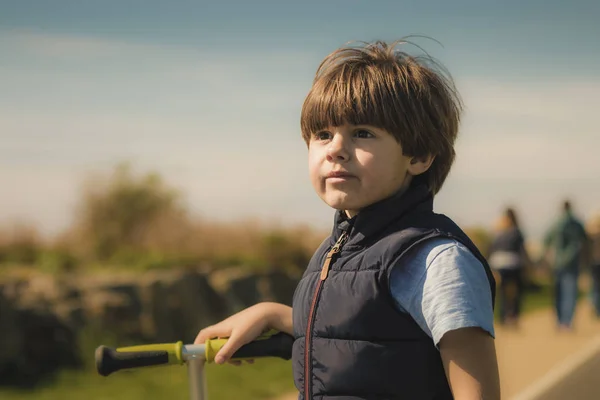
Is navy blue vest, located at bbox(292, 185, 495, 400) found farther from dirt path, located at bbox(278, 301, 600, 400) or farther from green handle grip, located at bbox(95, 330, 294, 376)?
dirt path, located at bbox(278, 301, 600, 400)

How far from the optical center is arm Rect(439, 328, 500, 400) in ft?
5.57

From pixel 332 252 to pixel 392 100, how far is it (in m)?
0.37

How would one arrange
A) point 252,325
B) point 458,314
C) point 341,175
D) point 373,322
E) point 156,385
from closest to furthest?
point 458,314 → point 373,322 → point 341,175 → point 252,325 → point 156,385

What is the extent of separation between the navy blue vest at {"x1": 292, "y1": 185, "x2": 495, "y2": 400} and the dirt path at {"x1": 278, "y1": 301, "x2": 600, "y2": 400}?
4.61 m

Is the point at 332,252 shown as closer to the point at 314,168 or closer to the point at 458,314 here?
the point at 314,168

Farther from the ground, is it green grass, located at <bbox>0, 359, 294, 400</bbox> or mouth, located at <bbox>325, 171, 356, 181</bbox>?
mouth, located at <bbox>325, 171, 356, 181</bbox>

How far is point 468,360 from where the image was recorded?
5.58 ft

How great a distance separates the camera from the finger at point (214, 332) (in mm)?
2176

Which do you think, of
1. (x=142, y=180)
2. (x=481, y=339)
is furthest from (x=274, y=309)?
(x=142, y=180)

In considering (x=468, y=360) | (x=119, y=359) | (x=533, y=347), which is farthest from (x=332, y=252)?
(x=533, y=347)

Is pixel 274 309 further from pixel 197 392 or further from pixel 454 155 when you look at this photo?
pixel 454 155

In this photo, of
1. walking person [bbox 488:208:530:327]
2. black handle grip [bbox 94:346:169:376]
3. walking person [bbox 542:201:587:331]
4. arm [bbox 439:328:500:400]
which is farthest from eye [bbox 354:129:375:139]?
walking person [bbox 542:201:587:331]

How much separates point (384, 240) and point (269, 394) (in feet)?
16.6

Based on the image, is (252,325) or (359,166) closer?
(359,166)
